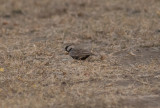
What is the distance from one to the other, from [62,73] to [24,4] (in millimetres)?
8597

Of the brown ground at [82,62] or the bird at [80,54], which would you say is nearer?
the brown ground at [82,62]

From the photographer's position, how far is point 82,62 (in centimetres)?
851

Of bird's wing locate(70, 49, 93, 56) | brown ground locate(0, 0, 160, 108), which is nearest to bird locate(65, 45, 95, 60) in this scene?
bird's wing locate(70, 49, 93, 56)

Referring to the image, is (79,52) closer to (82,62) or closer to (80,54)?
(80,54)

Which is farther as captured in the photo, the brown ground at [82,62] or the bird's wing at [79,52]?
the bird's wing at [79,52]

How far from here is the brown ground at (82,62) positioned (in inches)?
257

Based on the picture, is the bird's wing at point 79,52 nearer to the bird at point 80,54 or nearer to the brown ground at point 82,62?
the bird at point 80,54

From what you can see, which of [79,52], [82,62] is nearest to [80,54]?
[79,52]

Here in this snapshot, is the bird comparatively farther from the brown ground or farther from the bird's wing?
the brown ground

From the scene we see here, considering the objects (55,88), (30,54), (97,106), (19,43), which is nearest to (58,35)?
(19,43)

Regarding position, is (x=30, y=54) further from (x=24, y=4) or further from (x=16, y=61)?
(x=24, y=4)

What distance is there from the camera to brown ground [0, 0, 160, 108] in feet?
21.4

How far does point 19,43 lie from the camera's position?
10516 millimetres

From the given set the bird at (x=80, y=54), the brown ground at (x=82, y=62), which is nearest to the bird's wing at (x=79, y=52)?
the bird at (x=80, y=54)
